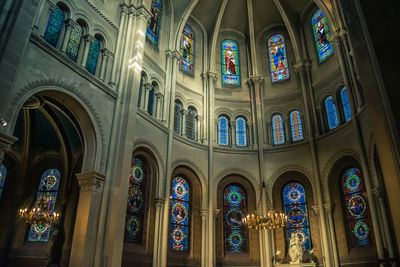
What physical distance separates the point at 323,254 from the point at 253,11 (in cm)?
1560

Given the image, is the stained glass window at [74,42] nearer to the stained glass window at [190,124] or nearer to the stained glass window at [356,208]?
the stained glass window at [190,124]

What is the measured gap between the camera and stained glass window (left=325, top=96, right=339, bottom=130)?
17.2 metres

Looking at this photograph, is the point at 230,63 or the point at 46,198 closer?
the point at 46,198

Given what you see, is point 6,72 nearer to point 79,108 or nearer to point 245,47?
point 79,108

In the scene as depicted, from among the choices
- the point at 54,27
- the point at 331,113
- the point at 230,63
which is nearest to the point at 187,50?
the point at 230,63

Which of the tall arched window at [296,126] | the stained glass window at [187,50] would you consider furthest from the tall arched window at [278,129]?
the stained glass window at [187,50]

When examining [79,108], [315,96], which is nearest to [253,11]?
[315,96]

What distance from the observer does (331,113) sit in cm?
1758

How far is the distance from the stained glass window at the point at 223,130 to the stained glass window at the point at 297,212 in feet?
14.6

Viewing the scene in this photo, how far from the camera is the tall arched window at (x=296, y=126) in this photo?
1902 centimetres

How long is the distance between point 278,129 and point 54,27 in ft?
43.4

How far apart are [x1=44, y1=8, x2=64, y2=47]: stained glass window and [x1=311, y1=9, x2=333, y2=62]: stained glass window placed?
45.3 ft

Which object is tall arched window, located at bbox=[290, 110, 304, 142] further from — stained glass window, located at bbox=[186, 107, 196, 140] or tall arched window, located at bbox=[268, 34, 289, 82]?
stained glass window, located at bbox=[186, 107, 196, 140]

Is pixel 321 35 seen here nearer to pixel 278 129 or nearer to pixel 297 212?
pixel 278 129
